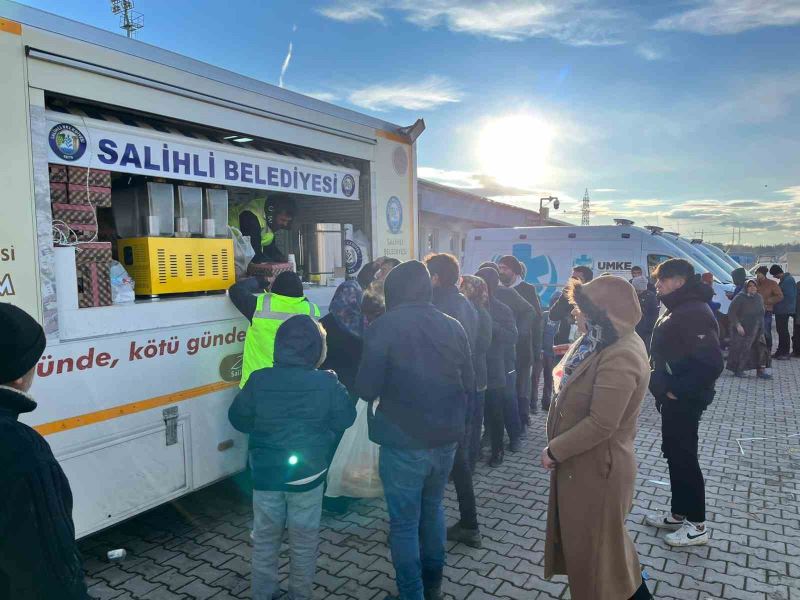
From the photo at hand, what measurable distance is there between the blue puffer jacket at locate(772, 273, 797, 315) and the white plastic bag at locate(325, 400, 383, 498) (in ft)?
30.8

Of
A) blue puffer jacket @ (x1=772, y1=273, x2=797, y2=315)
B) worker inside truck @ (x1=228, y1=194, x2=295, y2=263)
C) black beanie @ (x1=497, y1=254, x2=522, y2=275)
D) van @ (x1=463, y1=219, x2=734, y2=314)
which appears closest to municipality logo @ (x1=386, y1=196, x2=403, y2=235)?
worker inside truck @ (x1=228, y1=194, x2=295, y2=263)

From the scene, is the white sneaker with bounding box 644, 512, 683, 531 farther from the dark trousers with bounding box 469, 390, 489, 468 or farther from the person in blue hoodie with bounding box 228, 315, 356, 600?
the person in blue hoodie with bounding box 228, 315, 356, 600

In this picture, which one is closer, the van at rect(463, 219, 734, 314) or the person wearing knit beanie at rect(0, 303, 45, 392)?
the person wearing knit beanie at rect(0, 303, 45, 392)

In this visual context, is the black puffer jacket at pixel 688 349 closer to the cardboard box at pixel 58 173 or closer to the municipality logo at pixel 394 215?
the municipality logo at pixel 394 215

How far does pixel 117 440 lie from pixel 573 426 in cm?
233

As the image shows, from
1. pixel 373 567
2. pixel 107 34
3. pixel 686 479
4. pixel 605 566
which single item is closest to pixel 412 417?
pixel 605 566

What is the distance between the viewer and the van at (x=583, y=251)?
10703 mm

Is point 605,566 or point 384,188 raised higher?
point 384,188

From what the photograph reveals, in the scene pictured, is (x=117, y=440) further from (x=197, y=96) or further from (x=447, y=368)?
(x=197, y=96)

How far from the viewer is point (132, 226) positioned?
3680 millimetres

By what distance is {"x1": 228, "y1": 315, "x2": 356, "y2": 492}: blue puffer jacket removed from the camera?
2660mm

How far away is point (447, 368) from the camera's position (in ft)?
9.02

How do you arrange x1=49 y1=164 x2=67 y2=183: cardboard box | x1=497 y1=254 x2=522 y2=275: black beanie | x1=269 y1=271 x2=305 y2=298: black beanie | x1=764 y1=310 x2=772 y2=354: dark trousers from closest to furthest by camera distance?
x1=49 y1=164 x2=67 y2=183: cardboard box
x1=269 y1=271 x2=305 y2=298: black beanie
x1=497 y1=254 x2=522 y2=275: black beanie
x1=764 y1=310 x2=772 y2=354: dark trousers

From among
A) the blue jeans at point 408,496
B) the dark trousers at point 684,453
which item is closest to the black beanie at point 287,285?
the blue jeans at point 408,496
